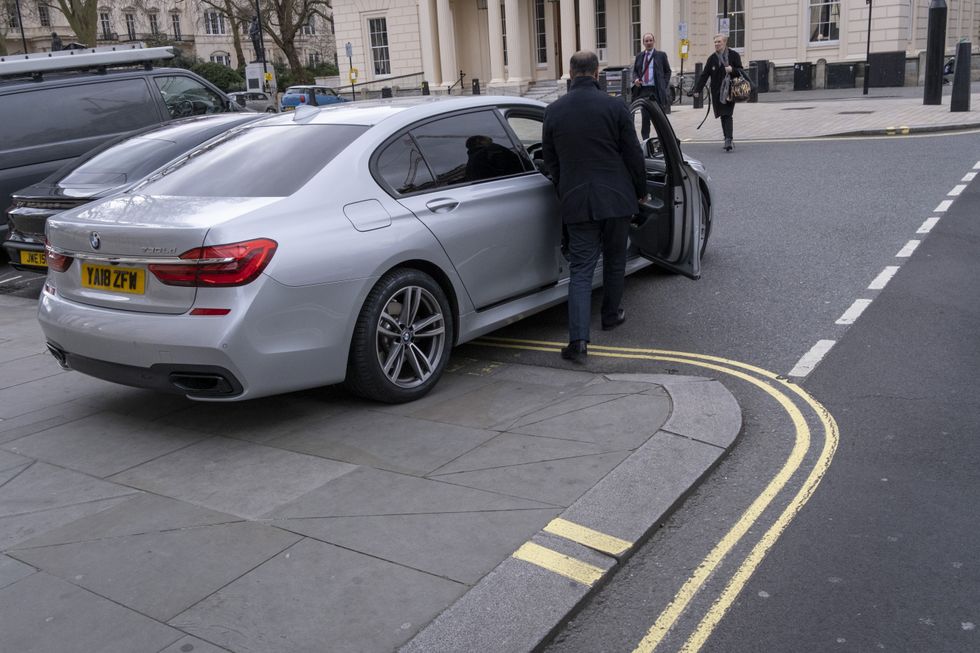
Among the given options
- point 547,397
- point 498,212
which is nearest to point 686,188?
point 498,212

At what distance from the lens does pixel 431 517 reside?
12.6ft

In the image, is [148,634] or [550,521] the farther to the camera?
[550,521]

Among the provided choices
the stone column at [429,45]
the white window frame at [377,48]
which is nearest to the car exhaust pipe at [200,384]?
the stone column at [429,45]

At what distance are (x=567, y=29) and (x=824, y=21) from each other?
972 centimetres

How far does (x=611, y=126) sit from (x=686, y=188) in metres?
0.94

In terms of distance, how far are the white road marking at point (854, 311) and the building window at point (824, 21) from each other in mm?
30594

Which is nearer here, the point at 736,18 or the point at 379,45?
the point at 736,18

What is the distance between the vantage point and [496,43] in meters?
39.5

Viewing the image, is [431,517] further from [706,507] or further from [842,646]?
[842,646]

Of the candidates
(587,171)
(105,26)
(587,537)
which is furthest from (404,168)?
(105,26)

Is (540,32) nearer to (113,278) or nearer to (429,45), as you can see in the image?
(429,45)

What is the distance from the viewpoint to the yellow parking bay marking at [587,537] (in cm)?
357

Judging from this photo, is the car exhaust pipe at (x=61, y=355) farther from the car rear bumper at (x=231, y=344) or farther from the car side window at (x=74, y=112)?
the car side window at (x=74, y=112)

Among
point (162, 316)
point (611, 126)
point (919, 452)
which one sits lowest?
point (919, 452)
